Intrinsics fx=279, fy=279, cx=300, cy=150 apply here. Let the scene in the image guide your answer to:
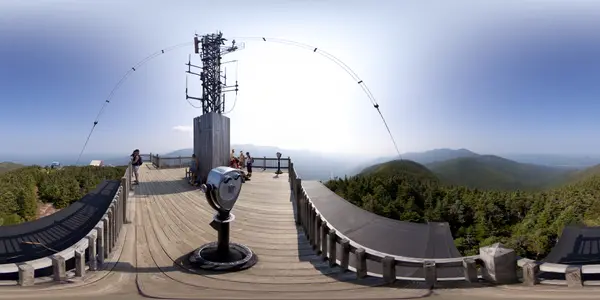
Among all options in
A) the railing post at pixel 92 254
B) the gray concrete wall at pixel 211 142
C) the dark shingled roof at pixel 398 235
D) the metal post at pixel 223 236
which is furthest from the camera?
the gray concrete wall at pixel 211 142

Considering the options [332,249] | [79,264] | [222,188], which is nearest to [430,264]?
[332,249]

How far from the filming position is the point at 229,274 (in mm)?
4219

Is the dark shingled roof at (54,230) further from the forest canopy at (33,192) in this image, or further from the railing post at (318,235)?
the railing post at (318,235)

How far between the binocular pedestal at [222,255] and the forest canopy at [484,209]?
19.0 metres

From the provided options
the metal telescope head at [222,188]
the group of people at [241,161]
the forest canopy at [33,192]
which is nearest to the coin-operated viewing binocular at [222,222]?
the metal telescope head at [222,188]

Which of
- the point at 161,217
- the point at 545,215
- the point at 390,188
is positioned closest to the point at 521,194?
the point at 545,215

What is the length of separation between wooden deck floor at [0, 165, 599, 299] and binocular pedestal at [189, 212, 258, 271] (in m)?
0.19

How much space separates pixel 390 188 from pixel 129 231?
92.5 ft

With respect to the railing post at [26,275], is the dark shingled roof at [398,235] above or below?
below

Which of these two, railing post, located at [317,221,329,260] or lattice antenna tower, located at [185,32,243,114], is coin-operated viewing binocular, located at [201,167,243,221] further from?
lattice antenna tower, located at [185,32,243,114]

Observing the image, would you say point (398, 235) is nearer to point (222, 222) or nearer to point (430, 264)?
point (430, 264)

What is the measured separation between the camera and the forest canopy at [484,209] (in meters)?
24.5

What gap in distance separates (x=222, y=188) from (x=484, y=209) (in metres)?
36.0

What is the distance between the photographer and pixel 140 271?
425 centimetres
